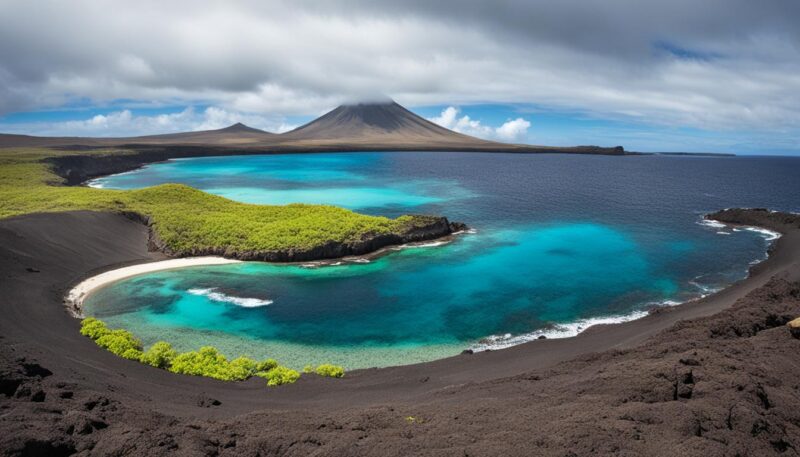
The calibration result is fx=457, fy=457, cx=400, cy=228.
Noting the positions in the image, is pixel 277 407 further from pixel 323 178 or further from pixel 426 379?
pixel 323 178

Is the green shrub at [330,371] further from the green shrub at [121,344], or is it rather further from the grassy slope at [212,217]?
the grassy slope at [212,217]

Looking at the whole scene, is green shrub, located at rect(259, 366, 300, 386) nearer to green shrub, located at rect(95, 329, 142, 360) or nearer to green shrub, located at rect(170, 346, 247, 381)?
green shrub, located at rect(170, 346, 247, 381)

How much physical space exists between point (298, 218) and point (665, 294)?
43738mm

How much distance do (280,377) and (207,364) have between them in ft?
16.0

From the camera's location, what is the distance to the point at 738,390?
56.7ft

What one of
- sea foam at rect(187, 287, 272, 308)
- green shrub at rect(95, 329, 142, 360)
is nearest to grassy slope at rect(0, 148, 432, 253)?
sea foam at rect(187, 287, 272, 308)

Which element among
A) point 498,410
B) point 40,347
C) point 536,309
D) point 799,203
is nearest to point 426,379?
point 498,410

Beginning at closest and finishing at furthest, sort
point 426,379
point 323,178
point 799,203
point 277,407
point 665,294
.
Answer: point 277,407 < point 426,379 < point 665,294 < point 799,203 < point 323,178

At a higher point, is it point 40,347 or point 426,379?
point 40,347

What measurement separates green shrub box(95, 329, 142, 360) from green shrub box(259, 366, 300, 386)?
8.39 meters

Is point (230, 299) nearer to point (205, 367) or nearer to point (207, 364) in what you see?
point (207, 364)

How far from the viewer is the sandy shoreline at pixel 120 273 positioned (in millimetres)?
37688

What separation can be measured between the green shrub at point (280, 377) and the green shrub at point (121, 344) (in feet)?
27.5

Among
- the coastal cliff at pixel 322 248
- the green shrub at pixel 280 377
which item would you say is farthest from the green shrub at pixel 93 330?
the coastal cliff at pixel 322 248
